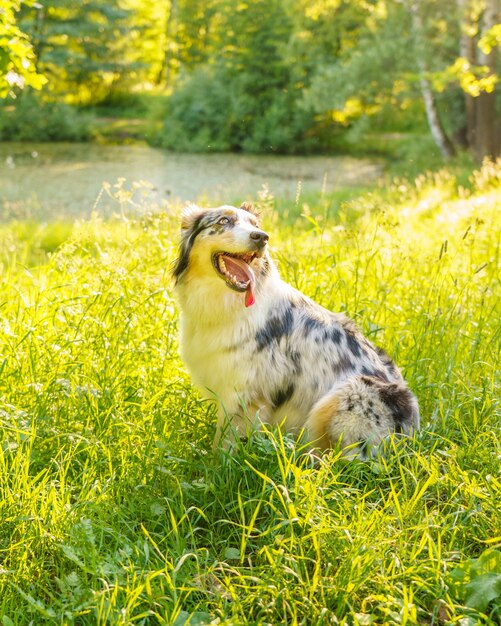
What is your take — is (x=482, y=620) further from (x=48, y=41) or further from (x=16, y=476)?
(x=48, y=41)

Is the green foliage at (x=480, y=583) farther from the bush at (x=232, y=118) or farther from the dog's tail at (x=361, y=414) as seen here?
the bush at (x=232, y=118)

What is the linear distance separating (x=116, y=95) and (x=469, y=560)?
110ft

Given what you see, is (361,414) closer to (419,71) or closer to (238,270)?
(238,270)

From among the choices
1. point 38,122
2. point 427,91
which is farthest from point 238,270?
point 38,122

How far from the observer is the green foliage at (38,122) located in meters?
25.1

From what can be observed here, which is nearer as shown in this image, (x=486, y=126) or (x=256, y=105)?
(x=486, y=126)

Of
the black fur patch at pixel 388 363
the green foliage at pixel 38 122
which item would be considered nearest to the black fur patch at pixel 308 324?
the black fur patch at pixel 388 363

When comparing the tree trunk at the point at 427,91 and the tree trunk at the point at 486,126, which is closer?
the tree trunk at the point at 486,126

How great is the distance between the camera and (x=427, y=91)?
16750 mm

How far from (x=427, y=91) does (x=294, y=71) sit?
26.0ft

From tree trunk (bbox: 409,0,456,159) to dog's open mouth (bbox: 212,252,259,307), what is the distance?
12760mm

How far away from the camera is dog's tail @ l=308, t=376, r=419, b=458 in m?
3.44

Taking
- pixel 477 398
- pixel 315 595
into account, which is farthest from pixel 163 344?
pixel 315 595

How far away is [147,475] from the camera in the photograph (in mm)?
3189
